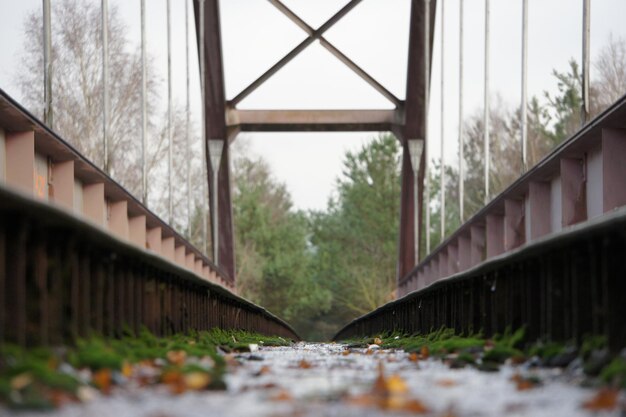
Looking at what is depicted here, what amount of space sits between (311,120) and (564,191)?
2722cm

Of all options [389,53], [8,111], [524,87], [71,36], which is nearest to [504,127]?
[389,53]

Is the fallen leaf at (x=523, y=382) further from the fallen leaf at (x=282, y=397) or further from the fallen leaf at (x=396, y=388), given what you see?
the fallen leaf at (x=282, y=397)

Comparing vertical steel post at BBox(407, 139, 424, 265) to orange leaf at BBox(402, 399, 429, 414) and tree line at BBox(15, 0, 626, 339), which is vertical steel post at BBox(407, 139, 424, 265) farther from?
orange leaf at BBox(402, 399, 429, 414)

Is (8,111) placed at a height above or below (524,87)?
below

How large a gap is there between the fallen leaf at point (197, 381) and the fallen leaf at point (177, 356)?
0.78m

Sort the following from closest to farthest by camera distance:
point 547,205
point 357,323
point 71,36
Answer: point 547,205 → point 357,323 → point 71,36

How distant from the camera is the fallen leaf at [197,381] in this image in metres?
4.26

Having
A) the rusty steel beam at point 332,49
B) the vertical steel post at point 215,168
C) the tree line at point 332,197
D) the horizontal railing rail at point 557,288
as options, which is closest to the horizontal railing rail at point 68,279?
the horizontal railing rail at point 557,288

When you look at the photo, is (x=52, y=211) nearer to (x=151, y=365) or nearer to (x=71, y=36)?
(x=151, y=365)

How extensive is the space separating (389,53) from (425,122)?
22.7 meters

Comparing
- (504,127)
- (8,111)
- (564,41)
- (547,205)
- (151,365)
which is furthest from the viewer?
(504,127)

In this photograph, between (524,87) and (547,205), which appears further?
(524,87)

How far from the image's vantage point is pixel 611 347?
478 centimetres

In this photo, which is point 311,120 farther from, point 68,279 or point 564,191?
point 68,279
